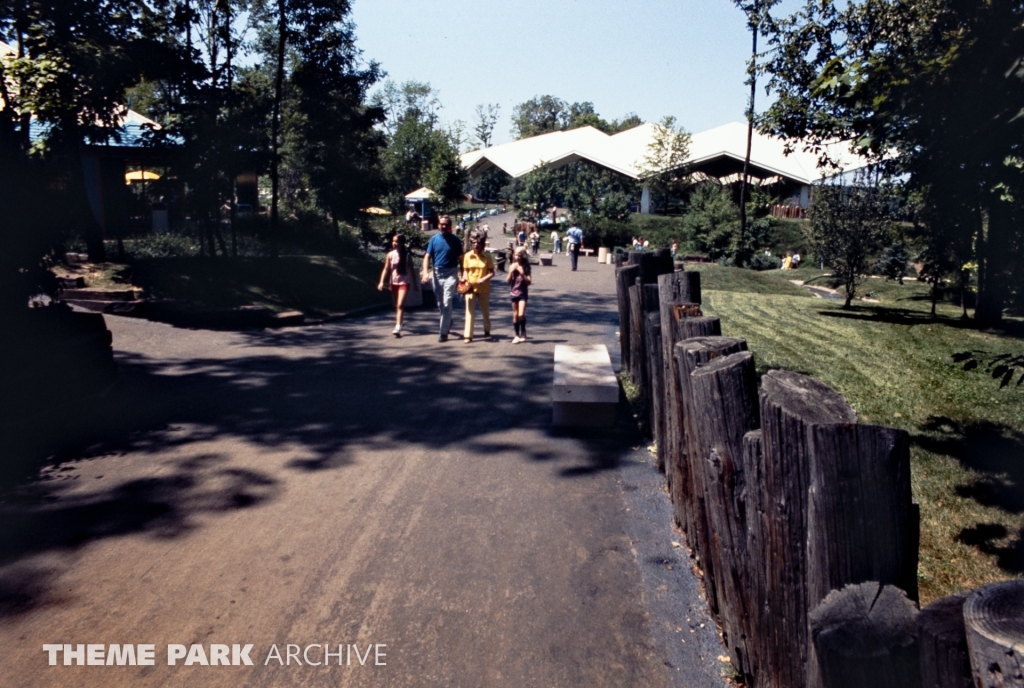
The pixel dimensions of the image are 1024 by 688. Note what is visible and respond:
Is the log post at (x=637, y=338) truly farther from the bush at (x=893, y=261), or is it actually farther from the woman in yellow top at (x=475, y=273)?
the bush at (x=893, y=261)

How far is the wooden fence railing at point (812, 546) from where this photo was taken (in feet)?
7.42

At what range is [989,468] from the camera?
7.32 m

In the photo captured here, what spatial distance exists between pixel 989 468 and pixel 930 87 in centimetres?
310

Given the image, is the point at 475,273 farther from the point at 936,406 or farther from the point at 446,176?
the point at 446,176

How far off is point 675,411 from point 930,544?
1.98 meters

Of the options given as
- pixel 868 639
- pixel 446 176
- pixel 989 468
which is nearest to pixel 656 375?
pixel 989 468

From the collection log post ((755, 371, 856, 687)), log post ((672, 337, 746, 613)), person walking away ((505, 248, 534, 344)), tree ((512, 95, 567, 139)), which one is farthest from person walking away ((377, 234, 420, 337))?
tree ((512, 95, 567, 139))

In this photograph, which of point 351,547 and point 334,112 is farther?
point 334,112

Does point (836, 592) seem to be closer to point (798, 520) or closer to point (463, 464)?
point (798, 520)

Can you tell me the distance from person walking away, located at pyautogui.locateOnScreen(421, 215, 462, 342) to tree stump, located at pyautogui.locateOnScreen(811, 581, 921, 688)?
1105 centimetres

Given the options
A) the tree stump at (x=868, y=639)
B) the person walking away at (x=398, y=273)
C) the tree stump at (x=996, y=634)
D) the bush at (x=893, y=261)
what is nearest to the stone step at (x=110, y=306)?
the person walking away at (x=398, y=273)

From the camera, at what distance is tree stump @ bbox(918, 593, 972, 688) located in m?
2.18

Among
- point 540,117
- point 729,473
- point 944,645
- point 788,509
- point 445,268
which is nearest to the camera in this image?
point 944,645

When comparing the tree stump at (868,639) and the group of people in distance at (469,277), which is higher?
the group of people in distance at (469,277)
